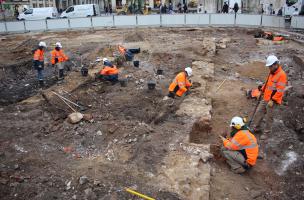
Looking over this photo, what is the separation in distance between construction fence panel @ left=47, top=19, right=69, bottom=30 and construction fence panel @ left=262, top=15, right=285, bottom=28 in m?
15.4

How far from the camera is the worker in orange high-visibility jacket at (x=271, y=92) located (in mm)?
8078

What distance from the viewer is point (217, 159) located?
7.55 m

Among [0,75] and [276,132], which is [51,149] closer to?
[276,132]

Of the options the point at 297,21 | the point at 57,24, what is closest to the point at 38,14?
the point at 57,24

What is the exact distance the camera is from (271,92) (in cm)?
834

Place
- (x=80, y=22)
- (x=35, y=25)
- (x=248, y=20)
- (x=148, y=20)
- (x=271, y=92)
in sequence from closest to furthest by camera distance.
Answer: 1. (x=271, y=92)
2. (x=248, y=20)
3. (x=35, y=25)
4. (x=80, y=22)
5. (x=148, y=20)

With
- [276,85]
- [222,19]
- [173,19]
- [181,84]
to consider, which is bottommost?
[181,84]

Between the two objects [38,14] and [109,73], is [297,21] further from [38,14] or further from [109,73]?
[38,14]

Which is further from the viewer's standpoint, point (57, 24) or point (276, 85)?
point (57, 24)

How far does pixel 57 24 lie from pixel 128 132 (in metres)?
19.5

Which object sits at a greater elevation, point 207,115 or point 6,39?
point 6,39

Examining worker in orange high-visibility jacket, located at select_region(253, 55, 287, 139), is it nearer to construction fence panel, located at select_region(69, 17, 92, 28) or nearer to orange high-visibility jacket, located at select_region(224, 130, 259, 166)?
orange high-visibility jacket, located at select_region(224, 130, 259, 166)

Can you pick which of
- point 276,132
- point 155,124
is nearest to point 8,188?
point 155,124

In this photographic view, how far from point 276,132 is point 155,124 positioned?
11.2 ft
